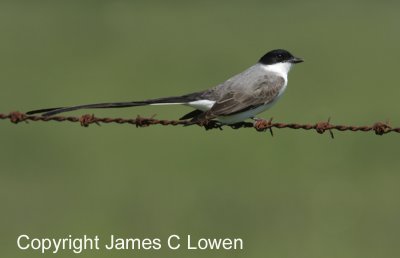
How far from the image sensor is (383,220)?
938cm

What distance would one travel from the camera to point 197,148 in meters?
11.6

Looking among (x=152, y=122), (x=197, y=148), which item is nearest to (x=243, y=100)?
(x=152, y=122)

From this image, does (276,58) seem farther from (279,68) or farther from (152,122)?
(152,122)

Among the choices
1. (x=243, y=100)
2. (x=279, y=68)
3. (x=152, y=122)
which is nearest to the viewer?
(x=152, y=122)

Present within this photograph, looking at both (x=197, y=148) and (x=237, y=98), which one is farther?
(x=197, y=148)

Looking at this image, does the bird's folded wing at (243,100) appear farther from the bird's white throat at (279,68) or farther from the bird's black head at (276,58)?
the bird's black head at (276,58)

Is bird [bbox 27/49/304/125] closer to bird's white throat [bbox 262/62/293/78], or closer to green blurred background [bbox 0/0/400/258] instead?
bird's white throat [bbox 262/62/293/78]

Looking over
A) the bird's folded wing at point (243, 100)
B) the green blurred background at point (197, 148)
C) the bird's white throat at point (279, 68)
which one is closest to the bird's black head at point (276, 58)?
the bird's white throat at point (279, 68)

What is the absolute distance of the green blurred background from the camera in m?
9.07

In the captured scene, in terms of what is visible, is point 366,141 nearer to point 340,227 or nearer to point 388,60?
point 340,227

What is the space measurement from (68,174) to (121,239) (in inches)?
92.2

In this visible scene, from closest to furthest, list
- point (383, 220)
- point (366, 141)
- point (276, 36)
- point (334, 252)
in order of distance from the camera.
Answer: point (334, 252)
point (383, 220)
point (366, 141)
point (276, 36)

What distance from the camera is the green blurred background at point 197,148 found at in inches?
357

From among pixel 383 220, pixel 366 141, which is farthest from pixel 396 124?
pixel 383 220
